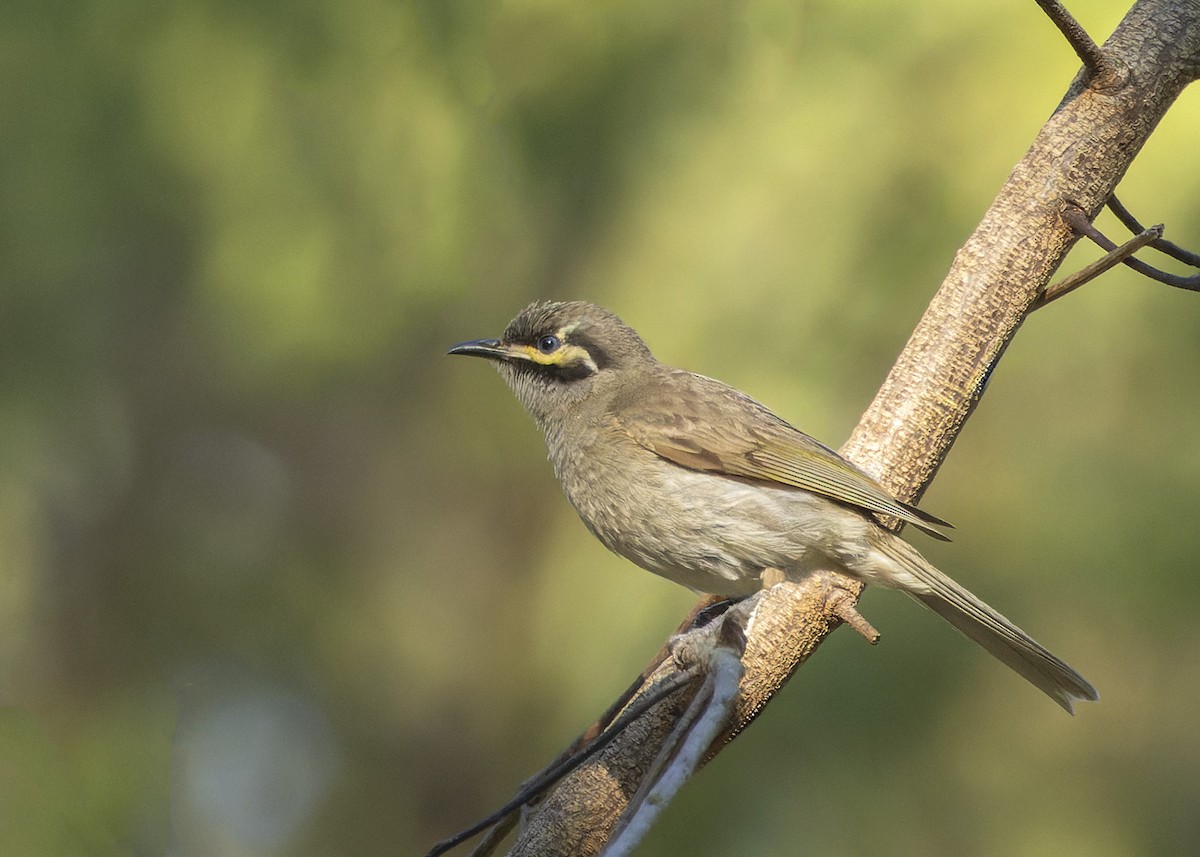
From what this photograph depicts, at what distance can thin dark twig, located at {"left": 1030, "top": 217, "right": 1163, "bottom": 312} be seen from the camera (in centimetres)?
303

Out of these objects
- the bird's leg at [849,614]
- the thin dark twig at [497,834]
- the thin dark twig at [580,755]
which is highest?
the bird's leg at [849,614]

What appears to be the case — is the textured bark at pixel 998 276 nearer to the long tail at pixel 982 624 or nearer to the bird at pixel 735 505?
the bird at pixel 735 505

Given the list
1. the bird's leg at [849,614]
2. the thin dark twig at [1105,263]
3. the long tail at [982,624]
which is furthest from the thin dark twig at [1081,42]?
the bird's leg at [849,614]

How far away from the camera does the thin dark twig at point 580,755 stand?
94.3 inches

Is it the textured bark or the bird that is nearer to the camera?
the textured bark

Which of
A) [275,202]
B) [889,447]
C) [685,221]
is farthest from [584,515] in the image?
[275,202]

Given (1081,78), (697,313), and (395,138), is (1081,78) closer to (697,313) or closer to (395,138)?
(697,313)

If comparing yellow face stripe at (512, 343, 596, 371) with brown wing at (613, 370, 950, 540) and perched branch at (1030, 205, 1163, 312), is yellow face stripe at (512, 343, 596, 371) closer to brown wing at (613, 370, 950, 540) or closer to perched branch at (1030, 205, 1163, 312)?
brown wing at (613, 370, 950, 540)

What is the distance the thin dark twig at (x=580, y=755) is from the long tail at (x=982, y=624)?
1.30 metres

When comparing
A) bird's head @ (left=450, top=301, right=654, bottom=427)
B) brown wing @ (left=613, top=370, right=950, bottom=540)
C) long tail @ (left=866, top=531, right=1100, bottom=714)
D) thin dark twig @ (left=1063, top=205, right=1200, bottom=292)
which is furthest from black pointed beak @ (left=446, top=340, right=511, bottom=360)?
thin dark twig @ (left=1063, top=205, right=1200, bottom=292)

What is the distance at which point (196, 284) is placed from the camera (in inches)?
227

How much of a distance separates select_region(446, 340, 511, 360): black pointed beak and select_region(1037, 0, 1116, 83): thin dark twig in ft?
6.38

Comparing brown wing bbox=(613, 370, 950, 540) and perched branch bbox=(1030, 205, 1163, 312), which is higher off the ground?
perched branch bbox=(1030, 205, 1163, 312)

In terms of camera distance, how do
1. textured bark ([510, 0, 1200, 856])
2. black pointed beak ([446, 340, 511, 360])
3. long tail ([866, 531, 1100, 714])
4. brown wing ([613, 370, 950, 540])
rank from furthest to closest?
black pointed beak ([446, 340, 511, 360]) → brown wing ([613, 370, 950, 540]) → long tail ([866, 531, 1100, 714]) → textured bark ([510, 0, 1200, 856])
